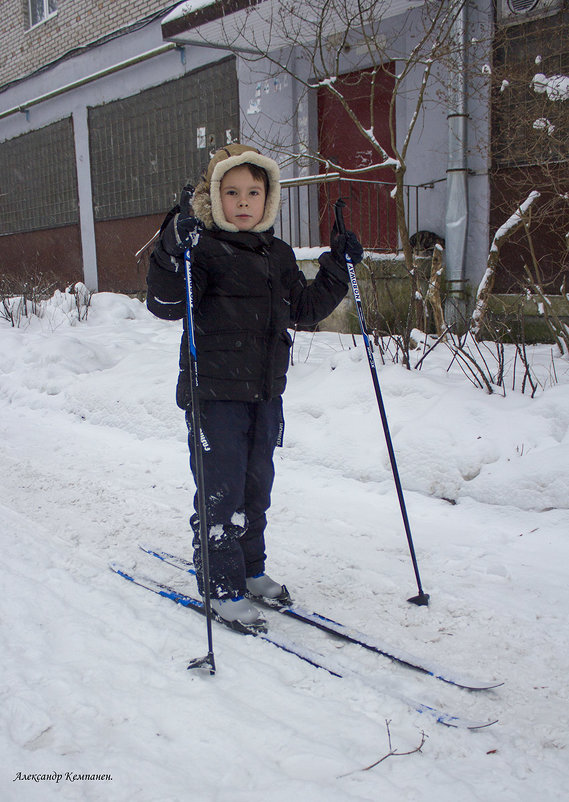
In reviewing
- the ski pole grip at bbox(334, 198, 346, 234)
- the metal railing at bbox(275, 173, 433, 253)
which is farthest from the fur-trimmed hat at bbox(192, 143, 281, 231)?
the metal railing at bbox(275, 173, 433, 253)

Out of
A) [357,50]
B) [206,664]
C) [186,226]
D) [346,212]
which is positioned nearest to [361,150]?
[346,212]

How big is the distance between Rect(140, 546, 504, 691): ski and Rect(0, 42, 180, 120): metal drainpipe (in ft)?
33.6

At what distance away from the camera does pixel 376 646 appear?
2289 mm

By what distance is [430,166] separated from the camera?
786 cm

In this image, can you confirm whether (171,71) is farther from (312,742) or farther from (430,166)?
(312,742)

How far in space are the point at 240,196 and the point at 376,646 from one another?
172cm

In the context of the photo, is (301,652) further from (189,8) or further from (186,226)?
(189,8)

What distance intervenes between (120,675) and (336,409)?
2.87m

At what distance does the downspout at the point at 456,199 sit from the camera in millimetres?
7047

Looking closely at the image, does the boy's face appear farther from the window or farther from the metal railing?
the window

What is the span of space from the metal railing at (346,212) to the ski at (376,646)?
229 inches

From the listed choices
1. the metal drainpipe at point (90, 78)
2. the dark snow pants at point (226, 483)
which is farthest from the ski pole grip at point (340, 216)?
the metal drainpipe at point (90, 78)

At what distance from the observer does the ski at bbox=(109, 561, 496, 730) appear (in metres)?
1.91

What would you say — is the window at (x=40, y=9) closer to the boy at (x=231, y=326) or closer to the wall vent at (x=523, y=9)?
the wall vent at (x=523, y=9)
